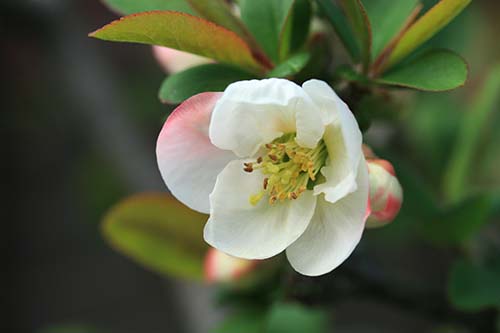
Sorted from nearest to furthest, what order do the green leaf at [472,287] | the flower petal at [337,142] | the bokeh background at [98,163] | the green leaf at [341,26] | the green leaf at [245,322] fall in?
the flower petal at [337,142] → the green leaf at [341,26] → the green leaf at [472,287] → the green leaf at [245,322] → the bokeh background at [98,163]

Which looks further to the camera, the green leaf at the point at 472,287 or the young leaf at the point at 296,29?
the green leaf at the point at 472,287

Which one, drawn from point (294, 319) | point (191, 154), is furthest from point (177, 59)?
point (294, 319)

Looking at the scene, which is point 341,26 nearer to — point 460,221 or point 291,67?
point 291,67

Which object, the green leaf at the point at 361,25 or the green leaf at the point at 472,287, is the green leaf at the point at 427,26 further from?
the green leaf at the point at 472,287

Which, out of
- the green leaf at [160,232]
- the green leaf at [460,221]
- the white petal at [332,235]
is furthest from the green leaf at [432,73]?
the green leaf at [160,232]

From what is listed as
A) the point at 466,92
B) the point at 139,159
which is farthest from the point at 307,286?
the point at 466,92

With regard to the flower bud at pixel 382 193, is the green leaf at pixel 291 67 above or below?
above

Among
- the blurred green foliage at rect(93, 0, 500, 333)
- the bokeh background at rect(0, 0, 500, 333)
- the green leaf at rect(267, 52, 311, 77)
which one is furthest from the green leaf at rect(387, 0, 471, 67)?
the bokeh background at rect(0, 0, 500, 333)
